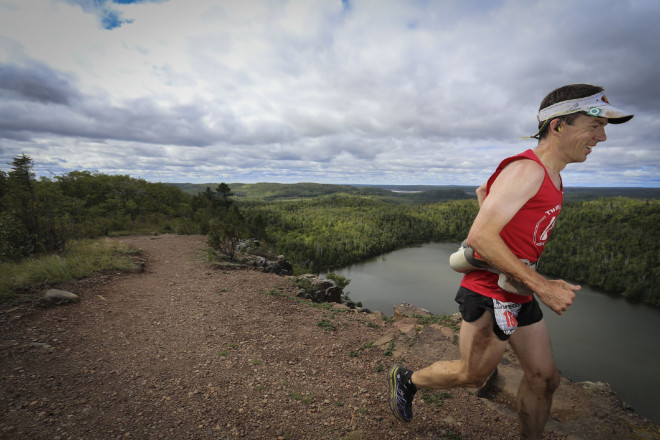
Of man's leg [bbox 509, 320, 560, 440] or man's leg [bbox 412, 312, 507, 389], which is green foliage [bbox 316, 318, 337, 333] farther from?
man's leg [bbox 509, 320, 560, 440]

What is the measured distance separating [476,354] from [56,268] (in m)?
9.10

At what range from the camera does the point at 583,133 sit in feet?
5.88

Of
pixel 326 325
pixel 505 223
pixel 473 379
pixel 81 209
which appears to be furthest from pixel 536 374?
pixel 81 209

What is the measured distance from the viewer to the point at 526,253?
1.85 meters

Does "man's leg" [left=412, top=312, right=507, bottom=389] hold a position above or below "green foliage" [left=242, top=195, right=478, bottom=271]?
above

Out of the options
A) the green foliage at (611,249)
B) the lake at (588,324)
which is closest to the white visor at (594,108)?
the lake at (588,324)

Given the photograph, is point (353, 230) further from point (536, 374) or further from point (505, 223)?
point (505, 223)

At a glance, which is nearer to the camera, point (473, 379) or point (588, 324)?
point (473, 379)

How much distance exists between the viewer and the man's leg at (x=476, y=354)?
1.91 m

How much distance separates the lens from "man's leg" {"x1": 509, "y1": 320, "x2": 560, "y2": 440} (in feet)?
6.82

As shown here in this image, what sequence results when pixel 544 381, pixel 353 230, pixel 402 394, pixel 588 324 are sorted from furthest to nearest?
pixel 353 230, pixel 588 324, pixel 402 394, pixel 544 381

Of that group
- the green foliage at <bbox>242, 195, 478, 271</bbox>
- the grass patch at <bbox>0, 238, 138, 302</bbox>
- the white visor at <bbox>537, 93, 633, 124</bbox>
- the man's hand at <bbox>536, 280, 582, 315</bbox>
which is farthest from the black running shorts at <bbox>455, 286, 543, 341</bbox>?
the green foliage at <bbox>242, 195, 478, 271</bbox>

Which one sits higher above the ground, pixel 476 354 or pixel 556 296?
pixel 556 296

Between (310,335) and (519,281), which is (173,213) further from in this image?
(519,281)
